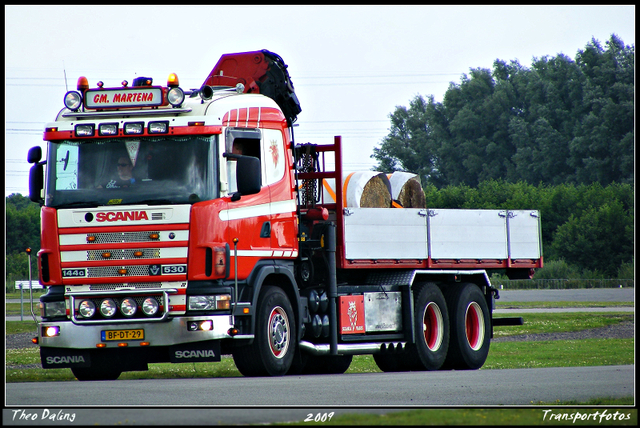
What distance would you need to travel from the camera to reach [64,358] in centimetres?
1374

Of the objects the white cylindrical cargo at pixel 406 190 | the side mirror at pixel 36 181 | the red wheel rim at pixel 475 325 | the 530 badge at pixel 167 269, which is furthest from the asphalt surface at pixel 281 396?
the white cylindrical cargo at pixel 406 190

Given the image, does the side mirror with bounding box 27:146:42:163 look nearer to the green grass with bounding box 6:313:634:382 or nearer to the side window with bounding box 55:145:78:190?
the side window with bounding box 55:145:78:190

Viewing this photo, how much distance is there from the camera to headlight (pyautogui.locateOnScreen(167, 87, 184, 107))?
13.9m

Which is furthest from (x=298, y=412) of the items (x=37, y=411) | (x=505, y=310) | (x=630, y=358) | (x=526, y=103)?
(x=526, y=103)

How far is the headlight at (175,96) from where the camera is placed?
13.9 meters

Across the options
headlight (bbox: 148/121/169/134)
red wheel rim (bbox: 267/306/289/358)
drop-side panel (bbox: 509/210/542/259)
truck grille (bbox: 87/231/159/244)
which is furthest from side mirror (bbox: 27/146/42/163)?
drop-side panel (bbox: 509/210/542/259)

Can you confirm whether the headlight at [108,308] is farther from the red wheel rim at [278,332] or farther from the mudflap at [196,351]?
the red wheel rim at [278,332]

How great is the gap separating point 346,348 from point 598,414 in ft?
24.9

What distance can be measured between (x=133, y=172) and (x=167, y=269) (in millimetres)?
1330

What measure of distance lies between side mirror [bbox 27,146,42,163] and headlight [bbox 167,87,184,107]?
1.84m

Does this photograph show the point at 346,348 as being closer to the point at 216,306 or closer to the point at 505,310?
the point at 216,306

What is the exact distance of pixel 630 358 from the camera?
1994cm

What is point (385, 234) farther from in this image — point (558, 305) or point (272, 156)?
point (558, 305)

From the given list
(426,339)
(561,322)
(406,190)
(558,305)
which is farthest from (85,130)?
(558,305)
